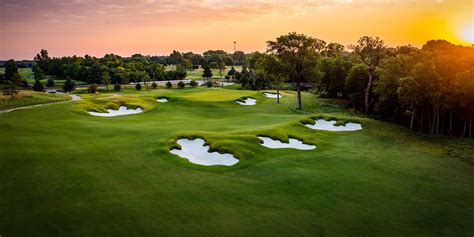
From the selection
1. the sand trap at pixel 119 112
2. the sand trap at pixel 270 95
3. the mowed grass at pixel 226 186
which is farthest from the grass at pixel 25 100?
the sand trap at pixel 270 95

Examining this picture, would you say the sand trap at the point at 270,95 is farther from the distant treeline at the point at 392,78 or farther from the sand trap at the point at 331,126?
the sand trap at the point at 331,126

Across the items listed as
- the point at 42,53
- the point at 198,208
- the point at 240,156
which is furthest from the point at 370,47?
the point at 42,53

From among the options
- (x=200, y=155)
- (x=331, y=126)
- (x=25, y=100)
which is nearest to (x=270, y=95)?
(x=331, y=126)

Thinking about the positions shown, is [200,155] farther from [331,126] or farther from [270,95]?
[270,95]

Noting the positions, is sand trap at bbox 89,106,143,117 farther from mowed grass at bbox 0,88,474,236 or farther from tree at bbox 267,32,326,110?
tree at bbox 267,32,326,110

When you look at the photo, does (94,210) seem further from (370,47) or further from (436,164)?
(370,47)
